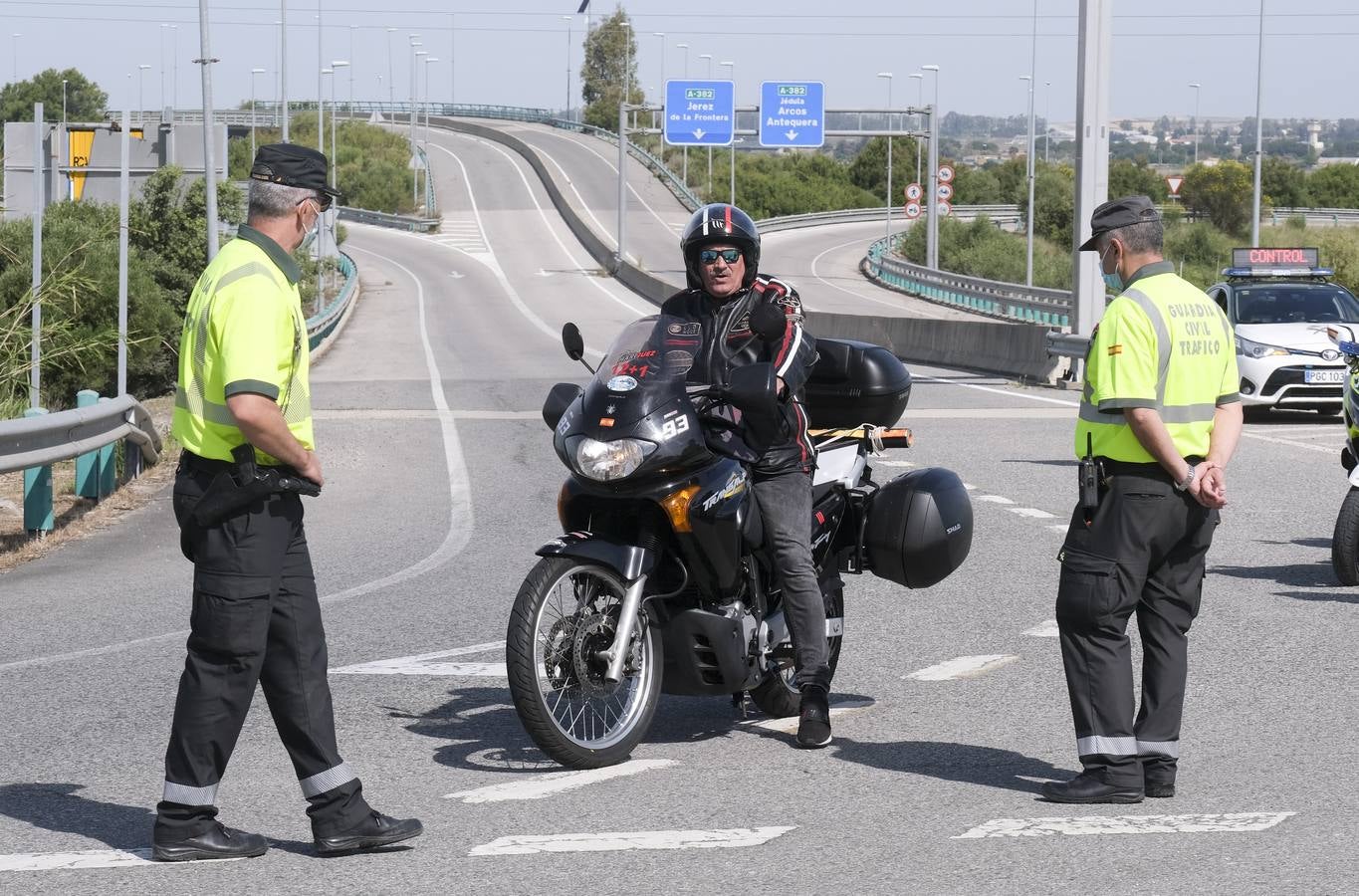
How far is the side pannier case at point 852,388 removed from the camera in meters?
7.47

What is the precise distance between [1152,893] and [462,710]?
123 inches

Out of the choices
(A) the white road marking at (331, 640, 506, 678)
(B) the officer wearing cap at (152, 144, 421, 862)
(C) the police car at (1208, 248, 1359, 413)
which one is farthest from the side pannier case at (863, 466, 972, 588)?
(C) the police car at (1208, 248, 1359, 413)

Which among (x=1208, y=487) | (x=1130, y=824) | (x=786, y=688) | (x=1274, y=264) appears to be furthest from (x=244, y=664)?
(x=1274, y=264)

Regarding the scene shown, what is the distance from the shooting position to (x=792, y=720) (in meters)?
7.24

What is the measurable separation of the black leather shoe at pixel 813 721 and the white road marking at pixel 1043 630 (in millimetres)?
2534

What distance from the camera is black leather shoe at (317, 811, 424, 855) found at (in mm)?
5289

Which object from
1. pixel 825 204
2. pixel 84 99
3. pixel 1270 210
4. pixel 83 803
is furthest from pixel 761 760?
pixel 84 99

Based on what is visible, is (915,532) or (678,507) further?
(915,532)

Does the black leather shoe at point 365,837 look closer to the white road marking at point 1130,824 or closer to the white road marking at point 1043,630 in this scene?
the white road marking at point 1130,824

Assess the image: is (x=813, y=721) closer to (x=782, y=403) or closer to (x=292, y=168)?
(x=782, y=403)

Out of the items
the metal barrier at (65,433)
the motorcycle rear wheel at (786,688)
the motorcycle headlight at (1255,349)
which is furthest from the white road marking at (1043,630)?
the motorcycle headlight at (1255,349)

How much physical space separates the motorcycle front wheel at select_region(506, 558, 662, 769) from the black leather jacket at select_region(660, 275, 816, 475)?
763 millimetres

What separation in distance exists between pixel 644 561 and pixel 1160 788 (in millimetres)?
1764

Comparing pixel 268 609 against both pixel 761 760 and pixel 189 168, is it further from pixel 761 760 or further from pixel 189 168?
pixel 189 168
